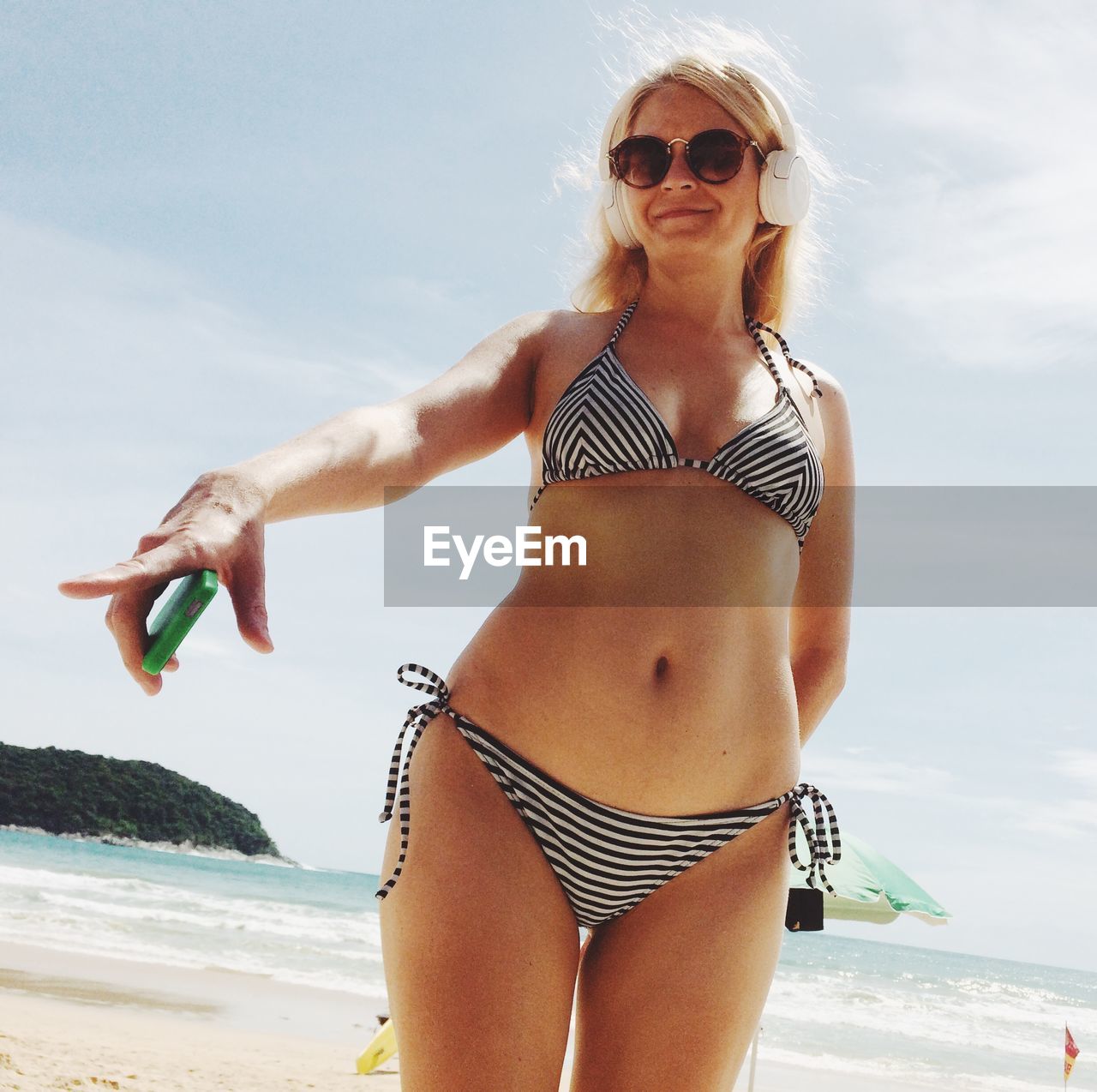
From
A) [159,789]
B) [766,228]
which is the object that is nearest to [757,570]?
[766,228]

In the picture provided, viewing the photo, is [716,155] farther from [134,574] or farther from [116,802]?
[116,802]

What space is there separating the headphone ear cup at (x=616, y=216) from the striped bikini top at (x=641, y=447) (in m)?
A: 0.49

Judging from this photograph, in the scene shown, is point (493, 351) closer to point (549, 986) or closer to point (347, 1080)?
point (549, 986)

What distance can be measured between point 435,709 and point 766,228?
1305 millimetres

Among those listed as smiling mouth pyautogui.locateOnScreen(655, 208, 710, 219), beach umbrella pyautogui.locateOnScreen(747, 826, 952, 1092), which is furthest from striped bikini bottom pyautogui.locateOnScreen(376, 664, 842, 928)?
beach umbrella pyautogui.locateOnScreen(747, 826, 952, 1092)

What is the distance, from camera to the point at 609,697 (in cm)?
189

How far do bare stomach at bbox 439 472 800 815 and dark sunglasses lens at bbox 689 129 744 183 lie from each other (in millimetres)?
685

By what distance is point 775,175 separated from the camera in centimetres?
243

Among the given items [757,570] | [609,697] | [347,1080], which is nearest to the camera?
[609,697]

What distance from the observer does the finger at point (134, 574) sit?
0.99 m

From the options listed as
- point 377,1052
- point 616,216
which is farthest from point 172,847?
point 616,216

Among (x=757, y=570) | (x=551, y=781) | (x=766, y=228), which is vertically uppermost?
(x=766, y=228)

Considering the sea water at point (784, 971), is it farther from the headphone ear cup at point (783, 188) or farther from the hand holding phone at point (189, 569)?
the hand holding phone at point (189, 569)

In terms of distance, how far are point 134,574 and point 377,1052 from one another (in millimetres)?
10654
